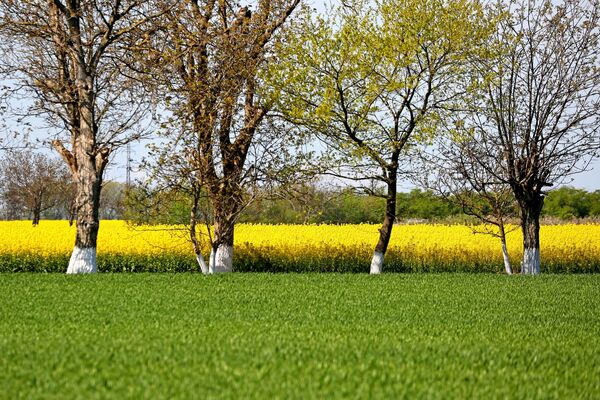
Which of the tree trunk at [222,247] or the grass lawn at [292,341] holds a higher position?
the tree trunk at [222,247]

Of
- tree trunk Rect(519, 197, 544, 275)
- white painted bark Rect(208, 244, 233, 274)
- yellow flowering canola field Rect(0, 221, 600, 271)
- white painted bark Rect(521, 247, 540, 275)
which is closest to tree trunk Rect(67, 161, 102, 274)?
yellow flowering canola field Rect(0, 221, 600, 271)

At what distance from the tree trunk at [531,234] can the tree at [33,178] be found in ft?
92.8

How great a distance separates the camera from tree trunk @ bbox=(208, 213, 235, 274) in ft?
80.2

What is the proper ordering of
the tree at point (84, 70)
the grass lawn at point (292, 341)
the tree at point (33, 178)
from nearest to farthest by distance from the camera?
the grass lawn at point (292, 341) → the tree at point (84, 70) → the tree at point (33, 178)

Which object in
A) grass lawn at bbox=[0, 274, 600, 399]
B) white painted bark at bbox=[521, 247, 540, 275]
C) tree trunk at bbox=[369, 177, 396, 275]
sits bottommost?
grass lawn at bbox=[0, 274, 600, 399]

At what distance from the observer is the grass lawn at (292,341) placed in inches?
311

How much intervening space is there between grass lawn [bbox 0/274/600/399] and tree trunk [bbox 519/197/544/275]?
24.6ft

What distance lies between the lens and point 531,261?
1056 inches

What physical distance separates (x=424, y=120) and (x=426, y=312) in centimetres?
1120

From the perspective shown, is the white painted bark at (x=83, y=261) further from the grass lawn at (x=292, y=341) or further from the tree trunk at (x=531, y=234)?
the tree trunk at (x=531, y=234)

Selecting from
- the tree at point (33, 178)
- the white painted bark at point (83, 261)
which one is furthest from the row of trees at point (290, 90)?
the tree at point (33, 178)

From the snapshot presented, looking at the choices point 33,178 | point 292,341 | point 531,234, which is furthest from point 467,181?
point 33,178

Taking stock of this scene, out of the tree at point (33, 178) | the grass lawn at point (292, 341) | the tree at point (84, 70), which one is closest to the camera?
the grass lawn at point (292, 341)

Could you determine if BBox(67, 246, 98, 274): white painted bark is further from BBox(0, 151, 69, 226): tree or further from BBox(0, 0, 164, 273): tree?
BBox(0, 151, 69, 226): tree
